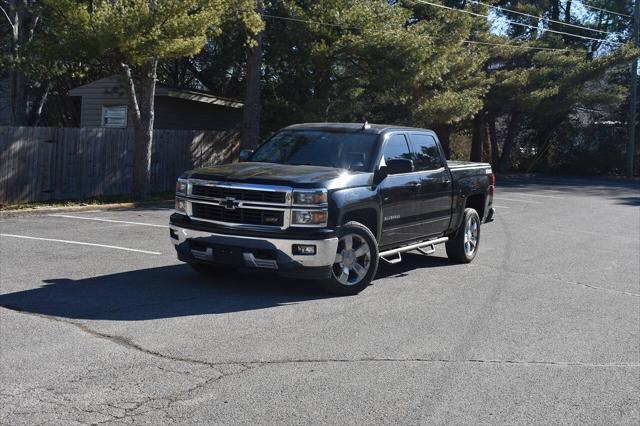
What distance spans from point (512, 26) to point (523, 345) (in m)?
34.8

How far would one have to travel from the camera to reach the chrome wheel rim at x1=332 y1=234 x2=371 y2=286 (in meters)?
8.77

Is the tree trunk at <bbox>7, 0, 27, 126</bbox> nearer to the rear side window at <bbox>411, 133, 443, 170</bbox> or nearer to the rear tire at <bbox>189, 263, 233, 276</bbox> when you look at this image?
the rear tire at <bbox>189, 263, 233, 276</bbox>

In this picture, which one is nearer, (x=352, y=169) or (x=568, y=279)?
(x=352, y=169)

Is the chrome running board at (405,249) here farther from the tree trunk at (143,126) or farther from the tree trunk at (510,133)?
the tree trunk at (510,133)

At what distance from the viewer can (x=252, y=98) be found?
22.7m

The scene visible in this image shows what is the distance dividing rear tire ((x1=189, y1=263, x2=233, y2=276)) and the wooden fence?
9.51m

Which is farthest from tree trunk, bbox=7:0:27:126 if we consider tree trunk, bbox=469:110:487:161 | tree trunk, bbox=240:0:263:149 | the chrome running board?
tree trunk, bbox=469:110:487:161

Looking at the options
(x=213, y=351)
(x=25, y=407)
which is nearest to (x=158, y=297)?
(x=213, y=351)

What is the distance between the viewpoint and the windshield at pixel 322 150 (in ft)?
31.3

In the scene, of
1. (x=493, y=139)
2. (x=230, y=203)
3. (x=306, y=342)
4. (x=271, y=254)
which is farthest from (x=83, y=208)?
(x=493, y=139)

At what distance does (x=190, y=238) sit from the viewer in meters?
8.76

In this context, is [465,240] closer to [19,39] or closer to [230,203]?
[230,203]

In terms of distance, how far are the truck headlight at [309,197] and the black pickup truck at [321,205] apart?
0.01 metres

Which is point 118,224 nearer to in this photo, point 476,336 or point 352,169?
point 352,169
